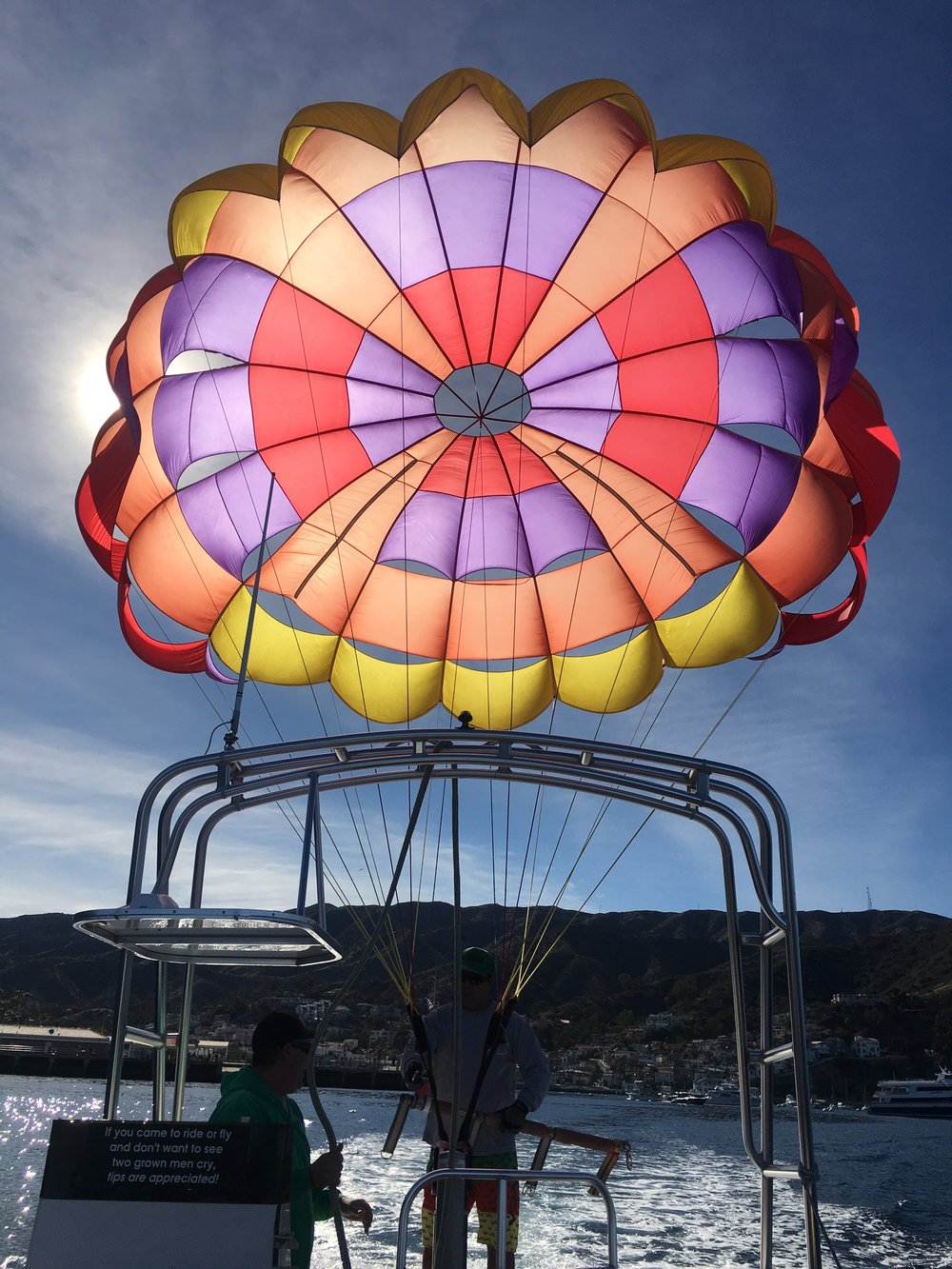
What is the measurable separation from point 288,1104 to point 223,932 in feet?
1.92

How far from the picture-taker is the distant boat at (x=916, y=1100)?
273 feet

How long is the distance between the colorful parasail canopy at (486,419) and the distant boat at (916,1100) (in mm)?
92222

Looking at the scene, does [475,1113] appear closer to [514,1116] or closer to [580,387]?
[514,1116]

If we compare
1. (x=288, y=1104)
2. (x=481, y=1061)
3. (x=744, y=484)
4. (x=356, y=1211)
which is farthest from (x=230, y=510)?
(x=356, y=1211)

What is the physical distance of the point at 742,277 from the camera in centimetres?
645

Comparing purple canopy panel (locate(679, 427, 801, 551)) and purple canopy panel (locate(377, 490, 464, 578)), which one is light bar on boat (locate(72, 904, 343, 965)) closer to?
purple canopy panel (locate(377, 490, 464, 578))

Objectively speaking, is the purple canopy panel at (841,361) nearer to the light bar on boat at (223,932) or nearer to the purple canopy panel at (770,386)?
the purple canopy panel at (770,386)

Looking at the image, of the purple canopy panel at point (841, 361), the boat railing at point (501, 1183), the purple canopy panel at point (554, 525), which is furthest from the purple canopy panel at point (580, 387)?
the boat railing at point (501, 1183)

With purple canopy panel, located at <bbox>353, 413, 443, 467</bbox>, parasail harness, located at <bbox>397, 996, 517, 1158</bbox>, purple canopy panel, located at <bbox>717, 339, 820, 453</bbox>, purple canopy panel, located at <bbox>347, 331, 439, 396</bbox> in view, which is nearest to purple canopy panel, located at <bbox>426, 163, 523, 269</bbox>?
purple canopy panel, located at <bbox>347, 331, 439, 396</bbox>

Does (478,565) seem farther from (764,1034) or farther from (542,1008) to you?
(542,1008)

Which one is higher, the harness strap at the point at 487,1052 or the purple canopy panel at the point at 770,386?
the purple canopy panel at the point at 770,386

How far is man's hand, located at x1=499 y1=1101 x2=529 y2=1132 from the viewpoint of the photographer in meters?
4.53

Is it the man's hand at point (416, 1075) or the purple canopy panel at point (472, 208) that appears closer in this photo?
the man's hand at point (416, 1075)

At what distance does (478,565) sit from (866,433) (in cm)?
285
